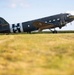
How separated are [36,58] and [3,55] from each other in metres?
3.33

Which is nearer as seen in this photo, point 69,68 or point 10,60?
point 69,68

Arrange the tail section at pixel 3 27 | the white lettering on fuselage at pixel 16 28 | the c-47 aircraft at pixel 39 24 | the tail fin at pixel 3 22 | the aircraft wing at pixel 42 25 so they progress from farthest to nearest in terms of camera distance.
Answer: the tail fin at pixel 3 22
the tail section at pixel 3 27
the white lettering on fuselage at pixel 16 28
the aircraft wing at pixel 42 25
the c-47 aircraft at pixel 39 24

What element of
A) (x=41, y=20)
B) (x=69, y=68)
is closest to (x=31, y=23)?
(x=41, y=20)

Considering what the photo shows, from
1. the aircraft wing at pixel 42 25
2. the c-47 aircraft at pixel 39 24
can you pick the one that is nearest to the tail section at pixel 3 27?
the c-47 aircraft at pixel 39 24

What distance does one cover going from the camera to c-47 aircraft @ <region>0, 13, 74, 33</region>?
A: 158 ft

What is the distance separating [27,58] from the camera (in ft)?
55.3

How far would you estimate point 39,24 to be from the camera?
1954 inches

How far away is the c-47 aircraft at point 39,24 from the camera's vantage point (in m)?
48.1

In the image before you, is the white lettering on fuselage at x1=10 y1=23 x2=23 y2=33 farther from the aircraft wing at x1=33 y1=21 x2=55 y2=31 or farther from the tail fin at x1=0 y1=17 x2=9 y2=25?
the aircraft wing at x1=33 y1=21 x2=55 y2=31

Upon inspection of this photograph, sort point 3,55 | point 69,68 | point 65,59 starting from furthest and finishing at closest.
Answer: point 3,55
point 65,59
point 69,68

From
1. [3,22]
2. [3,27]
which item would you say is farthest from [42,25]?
[3,22]

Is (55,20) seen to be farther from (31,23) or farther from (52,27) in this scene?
(31,23)

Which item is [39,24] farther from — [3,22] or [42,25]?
[3,22]

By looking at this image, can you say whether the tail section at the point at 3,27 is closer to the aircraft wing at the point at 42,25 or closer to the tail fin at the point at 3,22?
the tail fin at the point at 3,22
